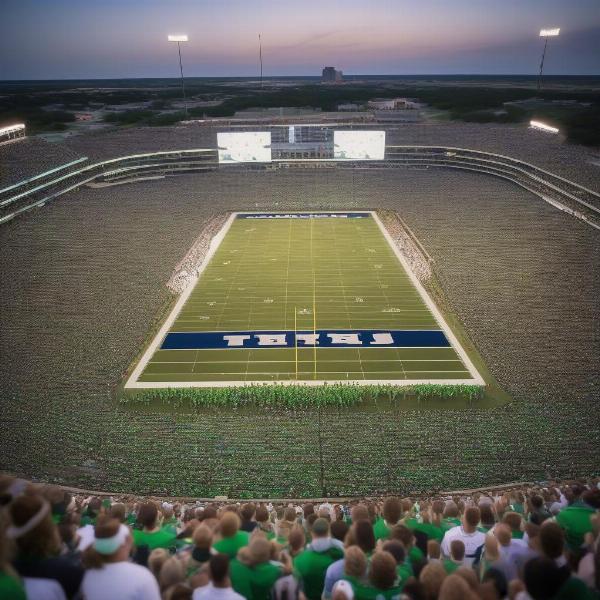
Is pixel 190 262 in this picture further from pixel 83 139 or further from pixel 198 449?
pixel 83 139

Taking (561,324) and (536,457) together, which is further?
(561,324)

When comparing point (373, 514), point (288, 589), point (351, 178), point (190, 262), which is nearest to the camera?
point (288, 589)

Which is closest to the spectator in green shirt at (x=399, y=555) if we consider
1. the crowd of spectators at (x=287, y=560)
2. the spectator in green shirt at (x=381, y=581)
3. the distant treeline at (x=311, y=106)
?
the crowd of spectators at (x=287, y=560)

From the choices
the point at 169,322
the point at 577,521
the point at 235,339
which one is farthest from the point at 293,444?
the point at 169,322

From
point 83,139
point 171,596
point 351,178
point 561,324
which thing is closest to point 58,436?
point 171,596

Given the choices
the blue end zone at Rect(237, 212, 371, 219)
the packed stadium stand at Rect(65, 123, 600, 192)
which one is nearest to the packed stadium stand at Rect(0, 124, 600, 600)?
the blue end zone at Rect(237, 212, 371, 219)

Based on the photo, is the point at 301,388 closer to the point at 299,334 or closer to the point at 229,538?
the point at 299,334
